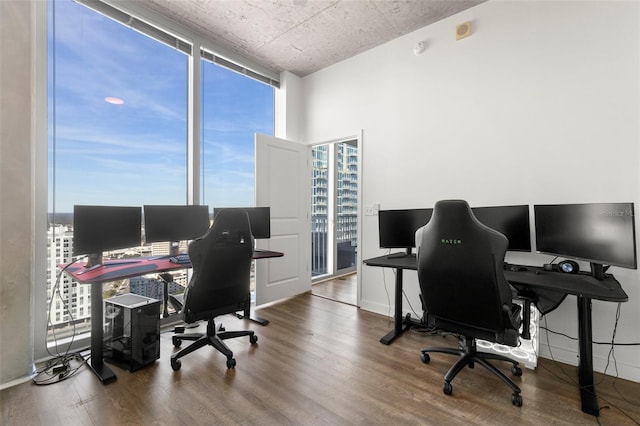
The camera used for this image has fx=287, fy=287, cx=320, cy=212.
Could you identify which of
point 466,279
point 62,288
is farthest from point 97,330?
point 466,279

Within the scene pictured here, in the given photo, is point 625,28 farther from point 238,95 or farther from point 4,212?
point 4,212

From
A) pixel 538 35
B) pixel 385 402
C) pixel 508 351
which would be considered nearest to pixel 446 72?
pixel 538 35

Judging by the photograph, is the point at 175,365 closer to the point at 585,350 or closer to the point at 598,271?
Result: the point at 585,350

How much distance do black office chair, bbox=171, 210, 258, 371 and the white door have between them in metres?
1.38

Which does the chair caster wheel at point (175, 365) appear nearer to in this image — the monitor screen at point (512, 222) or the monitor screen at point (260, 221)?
the monitor screen at point (260, 221)

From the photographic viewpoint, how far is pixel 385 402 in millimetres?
1841

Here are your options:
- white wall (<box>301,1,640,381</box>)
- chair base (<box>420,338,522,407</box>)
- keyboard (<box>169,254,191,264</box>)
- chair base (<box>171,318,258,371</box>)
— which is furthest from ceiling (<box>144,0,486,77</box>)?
chair base (<box>420,338,522,407</box>)

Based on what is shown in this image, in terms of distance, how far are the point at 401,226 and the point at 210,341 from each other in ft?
6.77

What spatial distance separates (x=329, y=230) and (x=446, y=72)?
131 inches

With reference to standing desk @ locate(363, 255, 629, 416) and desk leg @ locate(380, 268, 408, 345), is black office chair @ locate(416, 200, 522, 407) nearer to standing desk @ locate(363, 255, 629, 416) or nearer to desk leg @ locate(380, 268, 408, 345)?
standing desk @ locate(363, 255, 629, 416)

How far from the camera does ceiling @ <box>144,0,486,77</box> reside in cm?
281

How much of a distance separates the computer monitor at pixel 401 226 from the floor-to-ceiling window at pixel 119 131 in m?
1.92

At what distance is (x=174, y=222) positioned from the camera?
287cm

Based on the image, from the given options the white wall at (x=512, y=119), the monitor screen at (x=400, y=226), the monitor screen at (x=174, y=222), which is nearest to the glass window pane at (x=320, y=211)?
the white wall at (x=512, y=119)
